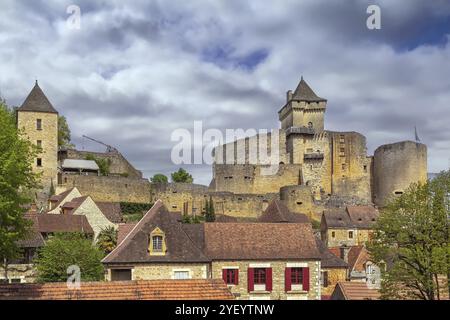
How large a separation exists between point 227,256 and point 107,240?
14018 mm

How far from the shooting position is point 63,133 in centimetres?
6047

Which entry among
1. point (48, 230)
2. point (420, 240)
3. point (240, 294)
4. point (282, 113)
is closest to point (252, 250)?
point (240, 294)

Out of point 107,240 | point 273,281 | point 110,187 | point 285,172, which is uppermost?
point 285,172

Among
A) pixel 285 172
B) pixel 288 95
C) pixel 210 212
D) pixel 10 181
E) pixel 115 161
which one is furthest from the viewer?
pixel 288 95

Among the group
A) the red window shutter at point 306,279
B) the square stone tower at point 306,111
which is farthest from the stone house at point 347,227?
the red window shutter at point 306,279

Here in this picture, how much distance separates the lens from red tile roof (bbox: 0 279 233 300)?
1066 centimetres

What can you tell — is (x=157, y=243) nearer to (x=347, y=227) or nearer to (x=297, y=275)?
(x=297, y=275)

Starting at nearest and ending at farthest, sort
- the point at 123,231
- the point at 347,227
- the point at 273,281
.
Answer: the point at 273,281
the point at 123,231
the point at 347,227

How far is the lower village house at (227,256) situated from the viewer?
20.6 m

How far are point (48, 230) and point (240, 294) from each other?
17.7 metres

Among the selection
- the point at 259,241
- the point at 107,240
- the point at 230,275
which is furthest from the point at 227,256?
the point at 107,240

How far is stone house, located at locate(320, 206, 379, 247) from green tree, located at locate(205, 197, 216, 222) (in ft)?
35.0
